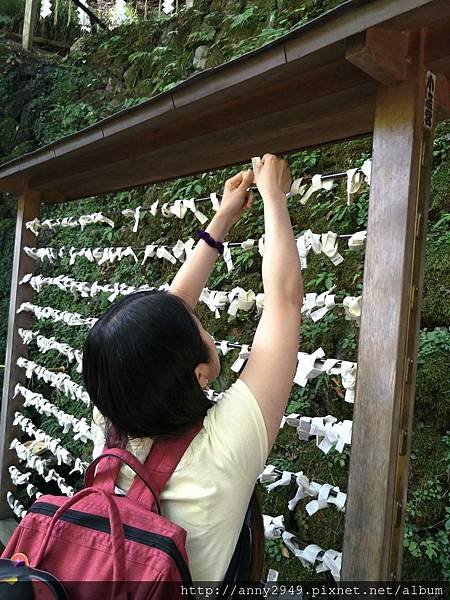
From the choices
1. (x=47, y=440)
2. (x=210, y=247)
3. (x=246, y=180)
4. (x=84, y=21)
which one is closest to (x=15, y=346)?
(x=47, y=440)

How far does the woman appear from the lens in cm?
91

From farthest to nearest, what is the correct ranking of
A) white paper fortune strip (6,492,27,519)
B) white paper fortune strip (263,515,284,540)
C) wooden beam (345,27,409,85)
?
white paper fortune strip (6,492,27,519) → white paper fortune strip (263,515,284,540) → wooden beam (345,27,409,85)

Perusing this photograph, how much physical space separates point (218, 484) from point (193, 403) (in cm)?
14

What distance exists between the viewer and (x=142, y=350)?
90cm

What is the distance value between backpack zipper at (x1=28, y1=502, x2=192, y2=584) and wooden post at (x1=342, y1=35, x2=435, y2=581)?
0.43 meters

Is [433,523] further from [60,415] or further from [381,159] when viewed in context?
[60,415]

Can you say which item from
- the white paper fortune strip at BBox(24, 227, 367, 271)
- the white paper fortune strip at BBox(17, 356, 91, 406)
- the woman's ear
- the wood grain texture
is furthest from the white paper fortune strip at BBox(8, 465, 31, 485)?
the woman's ear

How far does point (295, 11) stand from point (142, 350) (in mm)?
3368

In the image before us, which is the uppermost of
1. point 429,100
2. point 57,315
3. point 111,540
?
point 429,100

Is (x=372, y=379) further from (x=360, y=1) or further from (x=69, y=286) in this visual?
(x=69, y=286)

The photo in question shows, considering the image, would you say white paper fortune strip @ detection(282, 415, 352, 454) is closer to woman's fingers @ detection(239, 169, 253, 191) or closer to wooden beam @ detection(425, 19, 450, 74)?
woman's fingers @ detection(239, 169, 253, 191)

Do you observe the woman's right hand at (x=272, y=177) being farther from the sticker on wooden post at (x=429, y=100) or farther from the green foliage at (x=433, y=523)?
the green foliage at (x=433, y=523)

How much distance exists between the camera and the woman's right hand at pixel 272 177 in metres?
1.19

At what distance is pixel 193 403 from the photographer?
3.11ft
